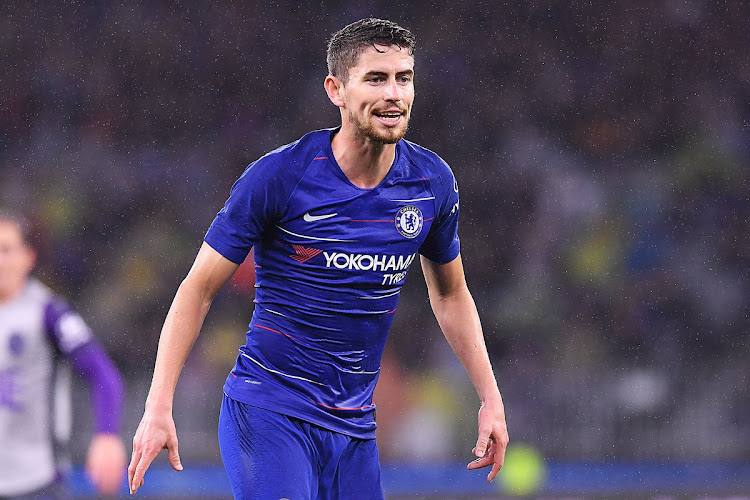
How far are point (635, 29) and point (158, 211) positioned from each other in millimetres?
5207

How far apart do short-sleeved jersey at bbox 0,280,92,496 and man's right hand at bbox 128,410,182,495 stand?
5.75ft

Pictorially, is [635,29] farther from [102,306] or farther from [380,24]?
[380,24]

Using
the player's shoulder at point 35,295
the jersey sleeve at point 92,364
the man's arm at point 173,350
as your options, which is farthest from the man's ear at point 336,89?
the player's shoulder at point 35,295

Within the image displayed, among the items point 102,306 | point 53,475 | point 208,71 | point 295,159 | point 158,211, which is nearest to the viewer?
point 295,159

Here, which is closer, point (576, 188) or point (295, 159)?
point (295, 159)

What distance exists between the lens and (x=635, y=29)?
11.2 metres

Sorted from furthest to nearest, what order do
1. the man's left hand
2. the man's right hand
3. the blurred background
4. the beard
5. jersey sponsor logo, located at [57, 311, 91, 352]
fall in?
the blurred background, jersey sponsor logo, located at [57, 311, 91, 352], the man's left hand, the beard, the man's right hand

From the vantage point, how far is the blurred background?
8.03m

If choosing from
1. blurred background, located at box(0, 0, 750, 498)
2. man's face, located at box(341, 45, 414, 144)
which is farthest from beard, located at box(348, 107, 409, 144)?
blurred background, located at box(0, 0, 750, 498)

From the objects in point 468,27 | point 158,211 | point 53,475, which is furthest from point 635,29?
point 53,475

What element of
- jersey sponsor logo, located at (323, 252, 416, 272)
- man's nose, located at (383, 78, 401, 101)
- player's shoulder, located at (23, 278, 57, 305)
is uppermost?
man's nose, located at (383, 78, 401, 101)

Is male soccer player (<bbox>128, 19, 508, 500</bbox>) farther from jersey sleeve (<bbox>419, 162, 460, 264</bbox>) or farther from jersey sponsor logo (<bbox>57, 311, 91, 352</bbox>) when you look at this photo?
jersey sponsor logo (<bbox>57, 311, 91, 352</bbox>)

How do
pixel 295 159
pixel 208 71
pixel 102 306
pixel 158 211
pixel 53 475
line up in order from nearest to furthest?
pixel 295 159 → pixel 53 475 → pixel 102 306 → pixel 158 211 → pixel 208 71

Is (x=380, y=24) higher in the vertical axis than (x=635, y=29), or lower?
lower
